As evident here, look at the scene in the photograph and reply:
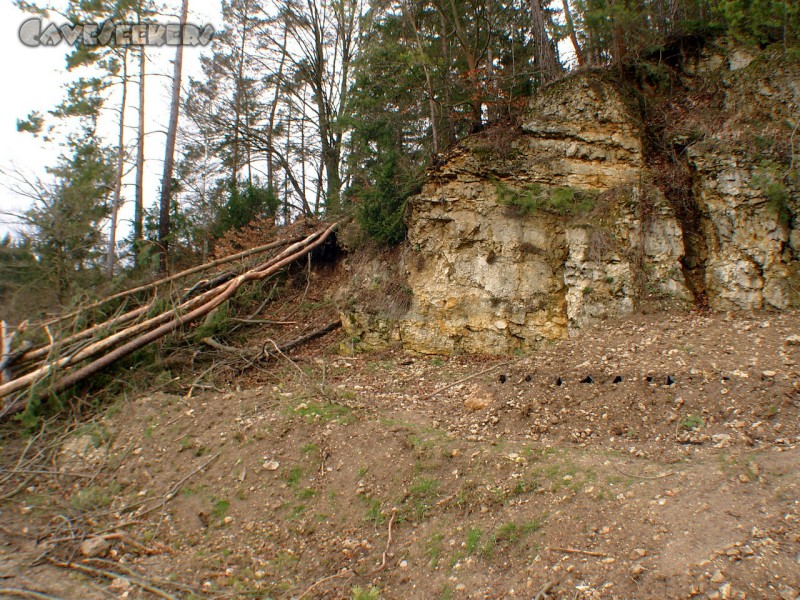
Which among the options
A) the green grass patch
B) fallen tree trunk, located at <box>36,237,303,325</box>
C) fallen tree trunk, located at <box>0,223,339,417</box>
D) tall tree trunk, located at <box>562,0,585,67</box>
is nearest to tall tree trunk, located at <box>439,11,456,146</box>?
tall tree trunk, located at <box>562,0,585,67</box>

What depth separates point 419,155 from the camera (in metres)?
10.6

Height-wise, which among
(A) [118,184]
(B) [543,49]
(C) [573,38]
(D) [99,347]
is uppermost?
(C) [573,38]

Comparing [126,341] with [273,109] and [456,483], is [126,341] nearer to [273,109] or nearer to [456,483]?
[456,483]

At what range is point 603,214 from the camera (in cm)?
780

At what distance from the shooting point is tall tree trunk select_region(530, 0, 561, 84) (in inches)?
358

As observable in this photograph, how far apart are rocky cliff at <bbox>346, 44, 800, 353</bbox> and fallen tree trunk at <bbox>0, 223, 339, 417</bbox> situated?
3109 millimetres

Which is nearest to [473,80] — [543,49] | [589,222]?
[543,49]

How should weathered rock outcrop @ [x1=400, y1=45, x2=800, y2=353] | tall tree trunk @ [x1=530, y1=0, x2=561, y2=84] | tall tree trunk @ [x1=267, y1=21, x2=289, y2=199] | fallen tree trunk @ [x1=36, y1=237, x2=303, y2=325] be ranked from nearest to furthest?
weathered rock outcrop @ [x1=400, y1=45, x2=800, y2=353], fallen tree trunk @ [x1=36, y1=237, x2=303, y2=325], tall tree trunk @ [x1=530, y1=0, x2=561, y2=84], tall tree trunk @ [x1=267, y1=21, x2=289, y2=199]

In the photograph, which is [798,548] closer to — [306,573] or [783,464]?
[783,464]

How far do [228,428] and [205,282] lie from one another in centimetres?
413

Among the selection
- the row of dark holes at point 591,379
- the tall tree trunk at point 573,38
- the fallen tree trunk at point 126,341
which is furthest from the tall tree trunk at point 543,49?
the fallen tree trunk at point 126,341

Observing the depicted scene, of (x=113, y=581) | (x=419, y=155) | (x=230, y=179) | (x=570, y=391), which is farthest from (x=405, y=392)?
(x=230, y=179)

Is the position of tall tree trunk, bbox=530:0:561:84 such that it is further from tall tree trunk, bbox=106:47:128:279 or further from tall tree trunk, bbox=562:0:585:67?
tall tree trunk, bbox=106:47:128:279

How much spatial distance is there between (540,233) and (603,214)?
97cm
